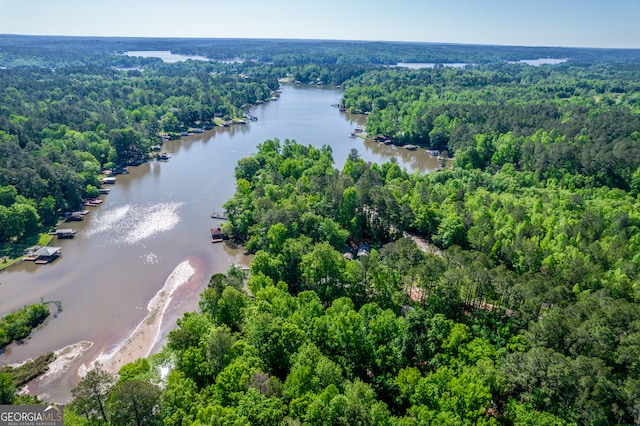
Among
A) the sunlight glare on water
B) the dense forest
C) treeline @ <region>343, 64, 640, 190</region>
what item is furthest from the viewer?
treeline @ <region>343, 64, 640, 190</region>

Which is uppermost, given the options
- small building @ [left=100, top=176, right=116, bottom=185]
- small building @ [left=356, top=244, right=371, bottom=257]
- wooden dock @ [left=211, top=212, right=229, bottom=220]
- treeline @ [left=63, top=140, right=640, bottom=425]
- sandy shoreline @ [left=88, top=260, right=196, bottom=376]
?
treeline @ [left=63, top=140, right=640, bottom=425]

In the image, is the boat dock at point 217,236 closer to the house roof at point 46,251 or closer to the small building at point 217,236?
the small building at point 217,236

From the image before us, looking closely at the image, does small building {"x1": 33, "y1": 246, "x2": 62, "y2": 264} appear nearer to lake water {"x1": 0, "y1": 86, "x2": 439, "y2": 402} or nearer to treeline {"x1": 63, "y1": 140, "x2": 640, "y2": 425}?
lake water {"x1": 0, "y1": 86, "x2": 439, "y2": 402}

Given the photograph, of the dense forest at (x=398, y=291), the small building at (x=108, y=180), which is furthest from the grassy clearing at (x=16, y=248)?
the small building at (x=108, y=180)

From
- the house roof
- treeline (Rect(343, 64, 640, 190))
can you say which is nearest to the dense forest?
treeline (Rect(343, 64, 640, 190))

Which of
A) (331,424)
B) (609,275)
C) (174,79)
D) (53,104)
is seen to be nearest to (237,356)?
(331,424)

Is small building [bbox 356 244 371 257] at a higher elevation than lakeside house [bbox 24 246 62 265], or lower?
higher

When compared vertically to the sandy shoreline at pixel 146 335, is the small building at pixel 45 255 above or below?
above
